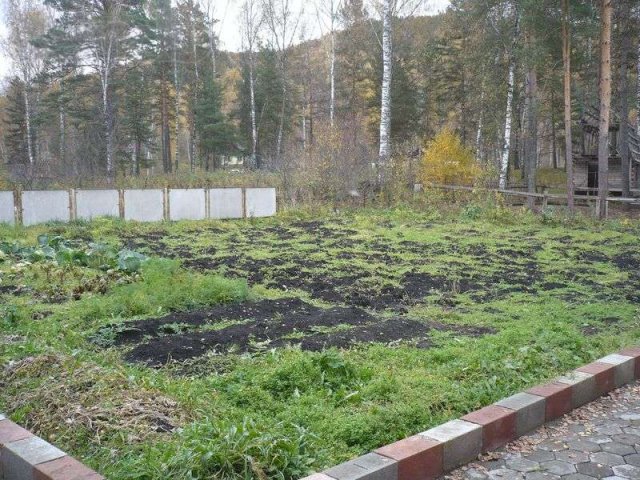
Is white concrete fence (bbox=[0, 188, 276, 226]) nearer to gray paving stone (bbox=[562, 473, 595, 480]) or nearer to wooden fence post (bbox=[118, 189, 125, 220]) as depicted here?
→ wooden fence post (bbox=[118, 189, 125, 220])

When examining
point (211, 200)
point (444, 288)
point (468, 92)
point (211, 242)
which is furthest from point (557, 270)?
point (468, 92)

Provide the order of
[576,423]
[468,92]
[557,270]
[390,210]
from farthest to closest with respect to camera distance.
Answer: [468,92]
[390,210]
[557,270]
[576,423]

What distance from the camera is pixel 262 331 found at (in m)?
5.84

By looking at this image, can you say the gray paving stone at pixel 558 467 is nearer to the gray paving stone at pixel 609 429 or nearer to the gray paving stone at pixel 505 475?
the gray paving stone at pixel 505 475

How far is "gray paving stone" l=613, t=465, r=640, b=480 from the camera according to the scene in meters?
3.15

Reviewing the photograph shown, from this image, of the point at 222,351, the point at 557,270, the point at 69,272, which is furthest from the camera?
the point at 557,270

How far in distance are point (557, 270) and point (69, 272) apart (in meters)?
7.63

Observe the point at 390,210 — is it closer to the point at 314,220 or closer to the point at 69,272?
the point at 314,220

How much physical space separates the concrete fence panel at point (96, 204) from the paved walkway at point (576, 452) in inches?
616

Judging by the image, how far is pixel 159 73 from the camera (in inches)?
1480

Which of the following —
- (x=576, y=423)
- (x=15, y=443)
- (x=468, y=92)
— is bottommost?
(x=576, y=423)

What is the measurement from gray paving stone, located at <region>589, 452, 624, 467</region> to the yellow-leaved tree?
2037 centimetres

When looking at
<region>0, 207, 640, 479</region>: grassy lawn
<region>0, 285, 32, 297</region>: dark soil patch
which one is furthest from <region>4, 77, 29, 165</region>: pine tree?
<region>0, 285, 32, 297</region>: dark soil patch

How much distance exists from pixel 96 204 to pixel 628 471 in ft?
54.2
